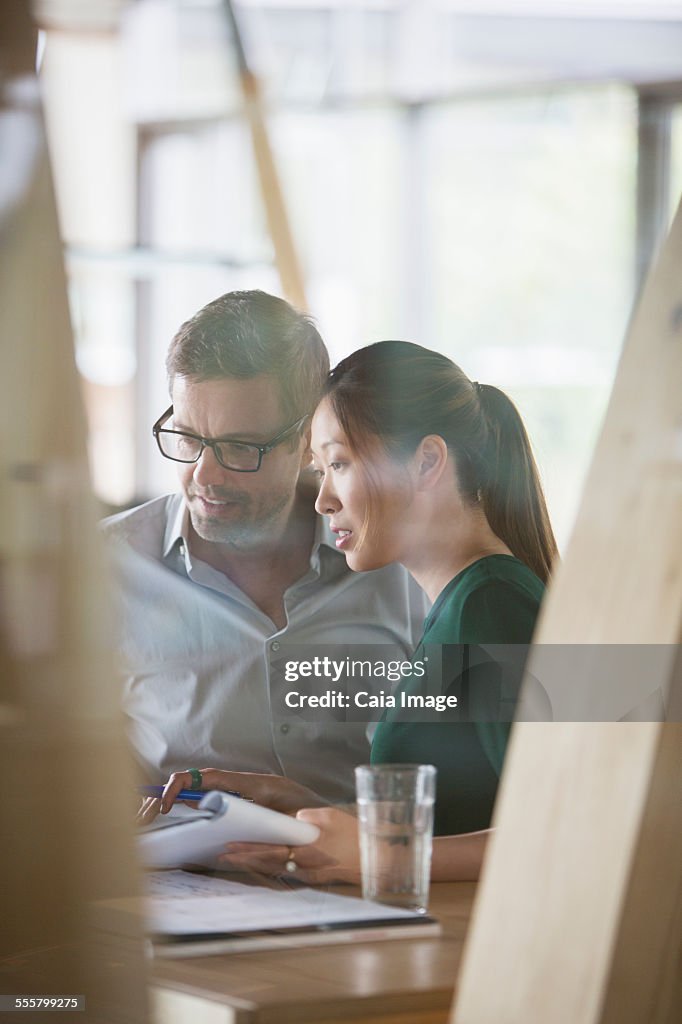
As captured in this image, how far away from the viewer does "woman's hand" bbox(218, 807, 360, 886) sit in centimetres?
106

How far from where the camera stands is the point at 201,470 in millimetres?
1183

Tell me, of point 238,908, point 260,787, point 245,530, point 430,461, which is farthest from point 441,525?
point 238,908

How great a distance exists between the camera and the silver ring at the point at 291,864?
1062 mm

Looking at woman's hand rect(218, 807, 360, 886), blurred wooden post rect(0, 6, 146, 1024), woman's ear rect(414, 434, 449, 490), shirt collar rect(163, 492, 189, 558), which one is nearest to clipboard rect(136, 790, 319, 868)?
woman's hand rect(218, 807, 360, 886)

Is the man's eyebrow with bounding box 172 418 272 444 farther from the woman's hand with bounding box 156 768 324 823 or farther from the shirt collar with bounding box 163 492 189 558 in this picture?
the woman's hand with bounding box 156 768 324 823

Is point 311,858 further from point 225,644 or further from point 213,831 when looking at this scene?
point 225,644

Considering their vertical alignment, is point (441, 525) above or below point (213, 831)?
above

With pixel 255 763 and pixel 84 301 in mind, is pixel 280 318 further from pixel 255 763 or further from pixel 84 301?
pixel 255 763

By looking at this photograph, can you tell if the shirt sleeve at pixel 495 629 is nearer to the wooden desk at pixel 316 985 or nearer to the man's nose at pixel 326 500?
the man's nose at pixel 326 500

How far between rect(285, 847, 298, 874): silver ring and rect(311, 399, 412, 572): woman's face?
11.2 inches

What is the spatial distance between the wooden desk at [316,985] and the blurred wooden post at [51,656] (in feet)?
0.14

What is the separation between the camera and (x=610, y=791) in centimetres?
73

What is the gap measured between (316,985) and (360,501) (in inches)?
20.3

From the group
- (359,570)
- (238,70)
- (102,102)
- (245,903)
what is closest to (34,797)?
(245,903)
